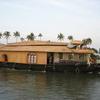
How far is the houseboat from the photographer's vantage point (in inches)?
1460

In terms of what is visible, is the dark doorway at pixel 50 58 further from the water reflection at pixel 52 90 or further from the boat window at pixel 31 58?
the water reflection at pixel 52 90

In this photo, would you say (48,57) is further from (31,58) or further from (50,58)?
(31,58)

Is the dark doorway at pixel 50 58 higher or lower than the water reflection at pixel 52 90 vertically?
higher

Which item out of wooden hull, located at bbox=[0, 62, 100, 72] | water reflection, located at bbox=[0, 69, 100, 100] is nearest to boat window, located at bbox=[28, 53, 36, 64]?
wooden hull, located at bbox=[0, 62, 100, 72]

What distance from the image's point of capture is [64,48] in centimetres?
3906

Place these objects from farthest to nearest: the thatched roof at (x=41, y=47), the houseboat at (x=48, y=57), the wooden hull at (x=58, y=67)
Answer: the thatched roof at (x=41, y=47), the houseboat at (x=48, y=57), the wooden hull at (x=58, y=67)

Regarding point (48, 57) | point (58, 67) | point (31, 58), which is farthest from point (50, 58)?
point (58, 67)

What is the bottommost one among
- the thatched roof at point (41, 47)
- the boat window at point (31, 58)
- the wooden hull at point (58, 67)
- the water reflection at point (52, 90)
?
the water reflection at point (52, 90)

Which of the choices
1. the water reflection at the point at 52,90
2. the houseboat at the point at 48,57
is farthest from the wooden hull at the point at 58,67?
the water reflection at the point at 52,90

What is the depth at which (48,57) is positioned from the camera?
131ft

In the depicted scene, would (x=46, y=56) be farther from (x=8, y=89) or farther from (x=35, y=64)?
(x=8, y=89)

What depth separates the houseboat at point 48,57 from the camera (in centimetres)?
3708

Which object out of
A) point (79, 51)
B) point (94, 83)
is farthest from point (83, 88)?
point (79, 51)

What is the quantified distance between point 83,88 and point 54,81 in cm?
440
